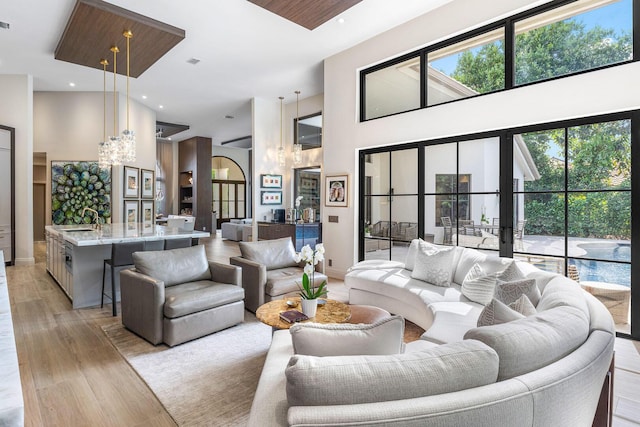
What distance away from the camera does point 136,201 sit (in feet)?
27.3

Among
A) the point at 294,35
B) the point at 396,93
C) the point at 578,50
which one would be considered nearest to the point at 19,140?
the point at 294,35

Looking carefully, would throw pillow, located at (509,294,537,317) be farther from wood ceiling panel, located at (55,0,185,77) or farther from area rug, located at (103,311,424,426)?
wood ceiling panel, located at (55,0,185,77)

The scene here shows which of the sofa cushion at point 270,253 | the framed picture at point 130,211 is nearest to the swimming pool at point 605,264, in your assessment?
the sofa cushion at point 270,253

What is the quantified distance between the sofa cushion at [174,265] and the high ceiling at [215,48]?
3.02 meters

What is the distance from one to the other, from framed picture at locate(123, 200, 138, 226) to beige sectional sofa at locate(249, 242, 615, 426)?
25.2ft

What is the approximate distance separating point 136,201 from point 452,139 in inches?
286

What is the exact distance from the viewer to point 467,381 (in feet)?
3.61

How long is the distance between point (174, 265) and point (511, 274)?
121 inches

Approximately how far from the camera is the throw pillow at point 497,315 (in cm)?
167

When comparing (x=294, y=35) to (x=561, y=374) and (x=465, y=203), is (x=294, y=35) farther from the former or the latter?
(x=561, y=374)

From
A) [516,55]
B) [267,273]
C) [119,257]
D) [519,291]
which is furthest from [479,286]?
[119,257]

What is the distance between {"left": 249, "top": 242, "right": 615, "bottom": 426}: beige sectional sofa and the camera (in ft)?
3.27

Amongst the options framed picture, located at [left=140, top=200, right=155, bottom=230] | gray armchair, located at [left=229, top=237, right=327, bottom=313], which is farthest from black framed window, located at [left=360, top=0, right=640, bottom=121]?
framed picture, located at [left=140, top=200, right=155, bottom=230]

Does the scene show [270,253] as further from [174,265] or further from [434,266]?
[434,266]
